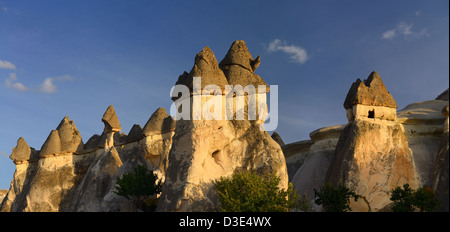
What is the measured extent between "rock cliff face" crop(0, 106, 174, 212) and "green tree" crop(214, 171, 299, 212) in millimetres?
7779

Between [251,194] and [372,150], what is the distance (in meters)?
6.81

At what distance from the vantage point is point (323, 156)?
94.5 ft

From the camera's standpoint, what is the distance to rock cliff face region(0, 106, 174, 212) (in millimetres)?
27328

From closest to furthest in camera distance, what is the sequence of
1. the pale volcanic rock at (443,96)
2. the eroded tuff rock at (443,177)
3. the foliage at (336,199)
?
1. the eroded tuff rock at (443,177)
2. the foliage at (336,199)
3. the pale volcanic rock at (443,96)

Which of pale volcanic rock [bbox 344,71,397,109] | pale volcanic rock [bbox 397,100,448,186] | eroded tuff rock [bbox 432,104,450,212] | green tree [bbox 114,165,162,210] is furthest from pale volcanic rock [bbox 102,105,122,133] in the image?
eroded tuff rock [bbox 432,104,450,212]

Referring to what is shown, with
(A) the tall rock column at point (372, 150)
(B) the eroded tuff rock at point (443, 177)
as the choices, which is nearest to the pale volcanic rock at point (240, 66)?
(A) the tall rock column at point (372, 150)

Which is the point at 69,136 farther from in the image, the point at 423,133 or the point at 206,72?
the point at 423,133

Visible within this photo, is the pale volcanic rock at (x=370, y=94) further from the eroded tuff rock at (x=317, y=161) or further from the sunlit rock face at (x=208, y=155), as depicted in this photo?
the eroded tuff rock at (x=317, y=161)

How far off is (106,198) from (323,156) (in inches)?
450

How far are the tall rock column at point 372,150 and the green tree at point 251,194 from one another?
3.72 m

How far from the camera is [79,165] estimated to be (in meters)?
31.0

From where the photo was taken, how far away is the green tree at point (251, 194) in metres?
18.5

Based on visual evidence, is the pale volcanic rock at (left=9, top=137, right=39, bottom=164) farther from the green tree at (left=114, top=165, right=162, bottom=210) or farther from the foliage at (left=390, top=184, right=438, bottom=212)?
the foliage at (left=390, top=184, right=438, bottom=212)

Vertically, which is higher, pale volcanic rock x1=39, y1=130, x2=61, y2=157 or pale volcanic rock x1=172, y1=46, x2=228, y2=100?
pale volcanic rock x1=172, y1=46, x2=228, y2=100
